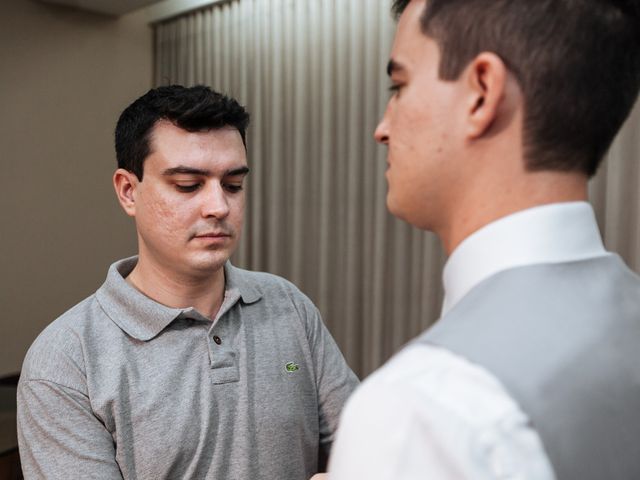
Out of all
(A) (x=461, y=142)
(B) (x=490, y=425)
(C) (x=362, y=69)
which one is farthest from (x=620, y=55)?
(C) (x=362, y=69)

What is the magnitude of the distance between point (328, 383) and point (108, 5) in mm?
3105

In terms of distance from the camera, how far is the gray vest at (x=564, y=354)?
466mm

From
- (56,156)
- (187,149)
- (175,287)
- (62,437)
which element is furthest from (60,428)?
(56,156)

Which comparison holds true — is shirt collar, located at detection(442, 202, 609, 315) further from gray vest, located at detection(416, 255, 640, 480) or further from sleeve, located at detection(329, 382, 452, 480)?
sleeve, located at detection(329, 382, 452, 480)

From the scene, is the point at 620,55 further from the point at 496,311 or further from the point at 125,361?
the point at 125,361

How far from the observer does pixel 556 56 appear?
0.58 meters

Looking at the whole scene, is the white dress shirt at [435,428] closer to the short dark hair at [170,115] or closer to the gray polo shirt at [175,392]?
the gray polo shirt at [175,392]

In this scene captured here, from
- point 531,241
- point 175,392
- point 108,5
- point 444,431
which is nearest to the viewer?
point 444,431

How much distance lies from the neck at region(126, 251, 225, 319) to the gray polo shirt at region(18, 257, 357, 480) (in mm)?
44

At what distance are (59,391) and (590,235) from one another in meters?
0.96

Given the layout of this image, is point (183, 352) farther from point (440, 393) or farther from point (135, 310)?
point (440, 393)

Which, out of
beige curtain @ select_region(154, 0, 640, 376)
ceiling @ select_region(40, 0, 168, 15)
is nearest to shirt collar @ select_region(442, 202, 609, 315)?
beige curtain @ select_region(154, 0, 640, 376)

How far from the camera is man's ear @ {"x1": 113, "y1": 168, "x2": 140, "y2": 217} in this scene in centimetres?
144

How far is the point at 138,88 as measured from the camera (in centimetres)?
410
